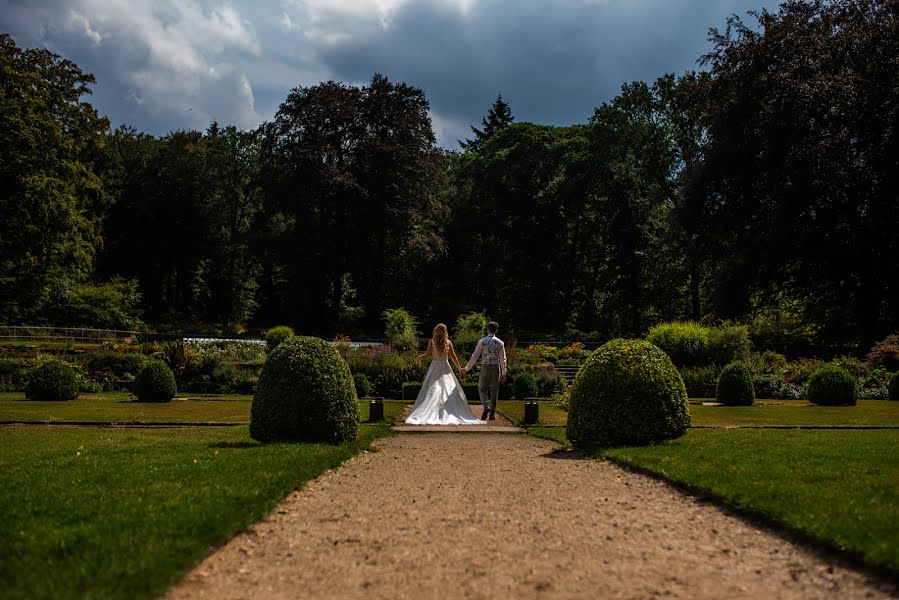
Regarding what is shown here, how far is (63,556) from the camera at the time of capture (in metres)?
4.30

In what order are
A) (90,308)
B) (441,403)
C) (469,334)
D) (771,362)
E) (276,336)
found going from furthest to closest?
(90,308) < (276,336) < (469,334) < (771,362) < (441,403)

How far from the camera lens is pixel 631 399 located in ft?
31.9

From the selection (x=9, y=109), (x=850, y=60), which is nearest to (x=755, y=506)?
(x=850, y=60)

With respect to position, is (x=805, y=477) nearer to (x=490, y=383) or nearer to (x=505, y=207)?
(x=490, y=383)

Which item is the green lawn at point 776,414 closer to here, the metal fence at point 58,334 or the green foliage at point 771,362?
the green foliage at point 771,362

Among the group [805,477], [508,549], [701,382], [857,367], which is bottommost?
[508,549]

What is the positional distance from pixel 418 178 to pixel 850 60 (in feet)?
73.9

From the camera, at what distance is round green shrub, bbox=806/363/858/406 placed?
1902 cm

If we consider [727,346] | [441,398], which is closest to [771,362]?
[727,346]

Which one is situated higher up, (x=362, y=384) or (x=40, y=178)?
(x=40, y=178)

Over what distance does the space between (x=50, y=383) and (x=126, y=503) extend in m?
15.1

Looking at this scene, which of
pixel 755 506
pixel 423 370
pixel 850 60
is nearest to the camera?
pixel 755 506

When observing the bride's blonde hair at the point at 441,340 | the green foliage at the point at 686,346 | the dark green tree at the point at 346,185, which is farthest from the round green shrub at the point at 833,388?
the dark green tree at the point at 346,185

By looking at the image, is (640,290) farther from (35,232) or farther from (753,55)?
(35,232)
